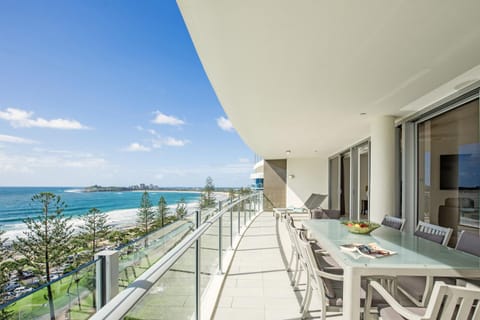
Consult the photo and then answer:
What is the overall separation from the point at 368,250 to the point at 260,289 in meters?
1.52

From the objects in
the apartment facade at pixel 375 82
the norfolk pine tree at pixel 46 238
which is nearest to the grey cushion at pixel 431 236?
the apartment facade at pixel 375 82

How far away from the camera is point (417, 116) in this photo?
4.24 meters

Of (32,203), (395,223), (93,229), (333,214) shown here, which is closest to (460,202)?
(395,223)

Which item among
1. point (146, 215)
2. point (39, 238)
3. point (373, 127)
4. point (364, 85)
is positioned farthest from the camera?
point (146, 215)

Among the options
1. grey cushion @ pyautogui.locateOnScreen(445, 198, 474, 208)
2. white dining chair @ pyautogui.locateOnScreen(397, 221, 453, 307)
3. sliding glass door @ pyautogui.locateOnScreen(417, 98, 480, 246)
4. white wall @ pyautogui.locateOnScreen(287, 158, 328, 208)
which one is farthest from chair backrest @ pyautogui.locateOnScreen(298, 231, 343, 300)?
white wall @ pyautogui.locateOnScreen(287, 158, 328, 208)

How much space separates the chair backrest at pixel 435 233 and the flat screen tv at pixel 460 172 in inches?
31.9

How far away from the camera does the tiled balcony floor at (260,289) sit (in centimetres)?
271

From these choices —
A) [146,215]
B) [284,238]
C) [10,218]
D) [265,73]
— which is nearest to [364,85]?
[265,73]

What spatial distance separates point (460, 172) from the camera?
358 centimetres

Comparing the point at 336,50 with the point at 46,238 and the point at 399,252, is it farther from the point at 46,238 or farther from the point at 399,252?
the point at 46,238

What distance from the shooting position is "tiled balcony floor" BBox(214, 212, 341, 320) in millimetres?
2709

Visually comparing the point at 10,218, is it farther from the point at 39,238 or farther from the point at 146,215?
the point at 146,215

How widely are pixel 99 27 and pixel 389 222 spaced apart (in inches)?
538

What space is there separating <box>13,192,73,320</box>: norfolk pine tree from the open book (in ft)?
31.7
